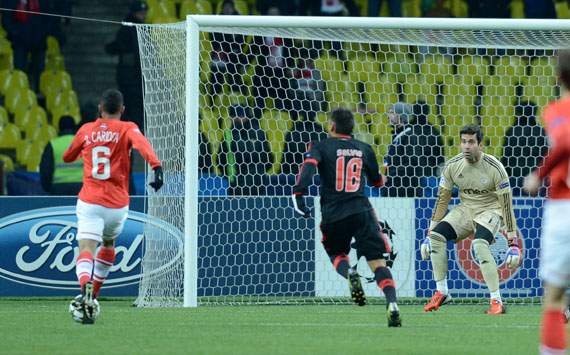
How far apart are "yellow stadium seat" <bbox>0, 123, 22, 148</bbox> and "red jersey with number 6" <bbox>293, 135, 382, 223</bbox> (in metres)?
8.35

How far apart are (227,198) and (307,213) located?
3.48 metres

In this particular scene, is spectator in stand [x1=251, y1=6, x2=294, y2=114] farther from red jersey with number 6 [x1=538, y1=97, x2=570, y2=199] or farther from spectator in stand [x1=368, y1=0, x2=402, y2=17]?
red jersey with number 6 [x1=538, y1=97, x2=570, y2=199]

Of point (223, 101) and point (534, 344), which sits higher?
point (223, 101)

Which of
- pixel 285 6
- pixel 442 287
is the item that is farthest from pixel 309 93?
pixel 442 287

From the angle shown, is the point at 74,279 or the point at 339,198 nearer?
the point at 339,198

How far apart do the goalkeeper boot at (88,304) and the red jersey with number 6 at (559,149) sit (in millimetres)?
4286

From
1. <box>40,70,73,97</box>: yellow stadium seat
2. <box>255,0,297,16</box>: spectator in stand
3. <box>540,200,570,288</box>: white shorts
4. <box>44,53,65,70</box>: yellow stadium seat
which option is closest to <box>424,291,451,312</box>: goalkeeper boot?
<box>540,200,570,288</box>: white shorts

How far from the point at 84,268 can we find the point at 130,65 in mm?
8420

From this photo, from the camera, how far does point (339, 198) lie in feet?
31.1

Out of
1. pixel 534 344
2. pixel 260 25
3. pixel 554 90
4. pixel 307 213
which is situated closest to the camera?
pixel 534 344

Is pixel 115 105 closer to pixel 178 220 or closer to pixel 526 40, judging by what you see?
pixel 178 220

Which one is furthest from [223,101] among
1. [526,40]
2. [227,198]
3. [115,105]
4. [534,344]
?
[534,344]

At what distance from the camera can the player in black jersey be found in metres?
9.43

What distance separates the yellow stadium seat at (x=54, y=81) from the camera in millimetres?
18203
